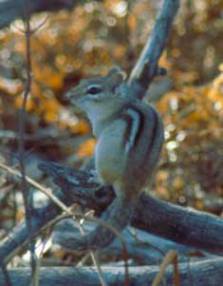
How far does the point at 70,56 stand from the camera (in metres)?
9.04

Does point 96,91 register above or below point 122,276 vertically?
above

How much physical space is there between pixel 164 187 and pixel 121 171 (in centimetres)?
218

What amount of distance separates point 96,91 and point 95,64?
404 centimetres

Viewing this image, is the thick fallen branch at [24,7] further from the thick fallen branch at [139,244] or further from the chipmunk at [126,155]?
the thick fallen branch at [139,244]

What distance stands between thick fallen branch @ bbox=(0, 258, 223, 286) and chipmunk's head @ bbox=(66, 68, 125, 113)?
3.78 feet

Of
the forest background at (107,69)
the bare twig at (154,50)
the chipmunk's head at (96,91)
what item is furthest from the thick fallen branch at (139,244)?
the forest background at (107,69)

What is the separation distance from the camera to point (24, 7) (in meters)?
2.00

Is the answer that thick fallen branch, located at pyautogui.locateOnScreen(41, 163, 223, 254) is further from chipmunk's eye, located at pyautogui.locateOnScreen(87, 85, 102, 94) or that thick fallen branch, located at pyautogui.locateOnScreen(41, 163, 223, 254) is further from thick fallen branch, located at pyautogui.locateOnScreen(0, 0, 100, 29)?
thick fallen branch, located at pyautogui.locateOnScreen(0, 0, 100, 29)

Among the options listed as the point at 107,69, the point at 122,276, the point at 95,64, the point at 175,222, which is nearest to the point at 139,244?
the point at 175,222

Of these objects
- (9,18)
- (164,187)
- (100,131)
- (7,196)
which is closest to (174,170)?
(164,187)

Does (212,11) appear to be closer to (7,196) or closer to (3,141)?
(3,141)

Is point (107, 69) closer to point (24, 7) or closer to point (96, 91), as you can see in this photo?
point (96, 91)

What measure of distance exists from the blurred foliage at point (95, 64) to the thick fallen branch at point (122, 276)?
2.85 metres

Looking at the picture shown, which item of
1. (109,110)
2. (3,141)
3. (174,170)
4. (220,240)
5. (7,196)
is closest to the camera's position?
(220,240)
